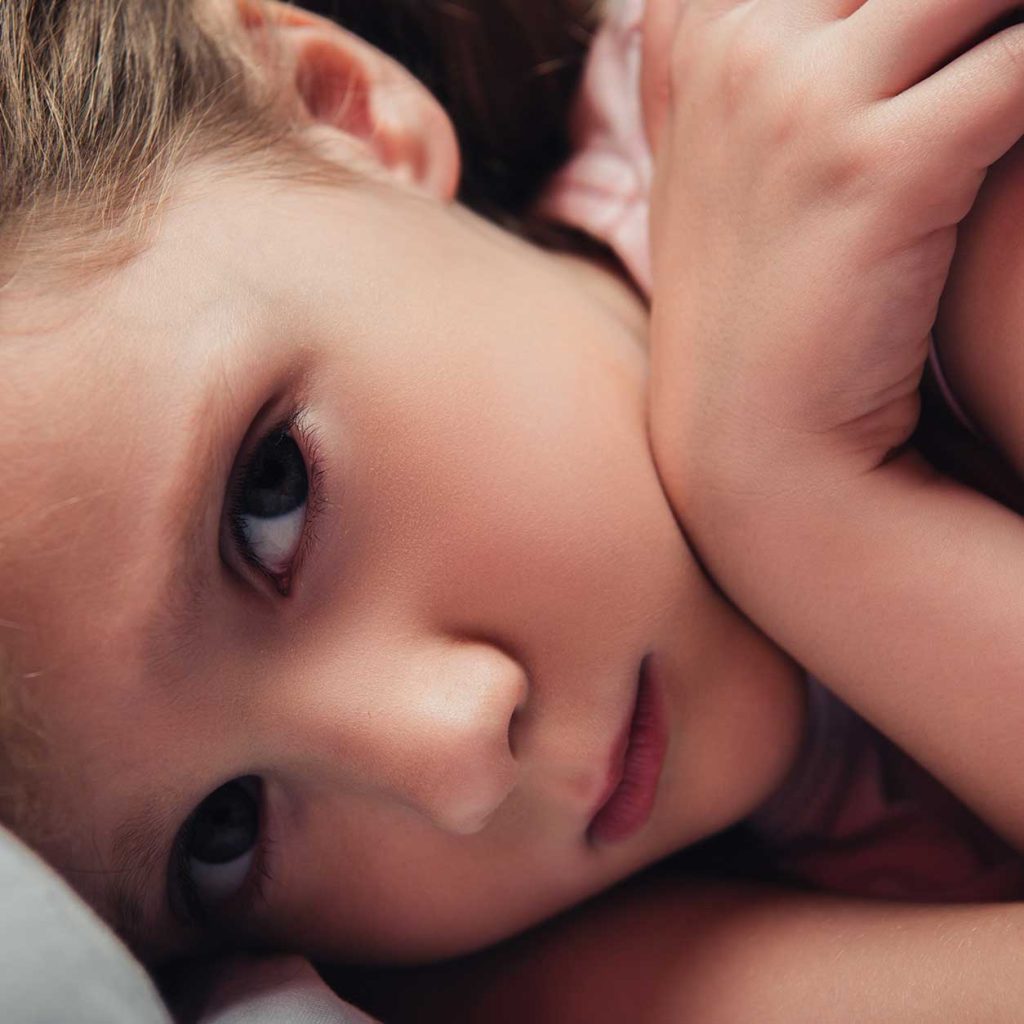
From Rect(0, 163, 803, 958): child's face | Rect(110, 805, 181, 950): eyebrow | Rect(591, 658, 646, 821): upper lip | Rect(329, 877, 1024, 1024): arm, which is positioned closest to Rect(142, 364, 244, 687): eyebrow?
Rect(0, 163, 803, 958): child's face

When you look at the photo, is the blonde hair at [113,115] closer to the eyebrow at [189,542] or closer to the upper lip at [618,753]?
the eyebrow at [189,542]

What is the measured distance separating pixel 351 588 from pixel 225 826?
208mm

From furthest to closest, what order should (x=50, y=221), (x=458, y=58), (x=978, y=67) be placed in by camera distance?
(x=458, y=58) → (x=50, y=221) → (x=978, y=67)

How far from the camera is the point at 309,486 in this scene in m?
0.69

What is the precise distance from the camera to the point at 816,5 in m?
0.64

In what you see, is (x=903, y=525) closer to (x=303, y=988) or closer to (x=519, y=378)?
(x=519, y=378)

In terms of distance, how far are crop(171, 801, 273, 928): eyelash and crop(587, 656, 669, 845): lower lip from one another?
22cm

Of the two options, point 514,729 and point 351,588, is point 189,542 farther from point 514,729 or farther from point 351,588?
point 514,729

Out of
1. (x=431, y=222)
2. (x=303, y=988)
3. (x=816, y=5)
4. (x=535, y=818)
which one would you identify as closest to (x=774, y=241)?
(x=816, y=5)

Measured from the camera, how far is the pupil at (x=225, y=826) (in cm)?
76

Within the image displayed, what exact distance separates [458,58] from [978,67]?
0.67m

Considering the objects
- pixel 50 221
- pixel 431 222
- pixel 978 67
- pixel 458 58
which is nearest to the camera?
pixel 978 67

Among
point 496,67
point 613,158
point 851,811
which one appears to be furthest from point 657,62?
point 851,811

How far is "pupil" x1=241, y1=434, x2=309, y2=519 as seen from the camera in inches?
27.2
